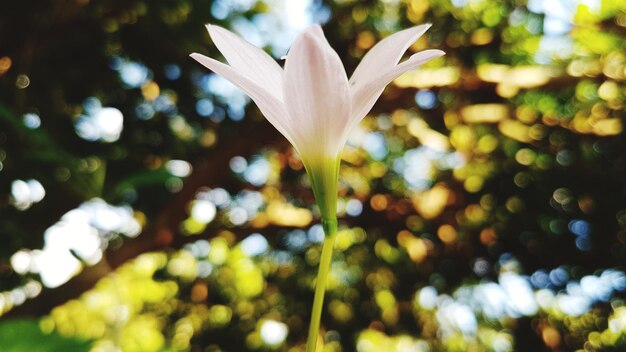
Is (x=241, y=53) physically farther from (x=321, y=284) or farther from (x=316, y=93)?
(x=321, y=284)

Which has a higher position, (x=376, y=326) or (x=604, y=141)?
(x=604, y=141)

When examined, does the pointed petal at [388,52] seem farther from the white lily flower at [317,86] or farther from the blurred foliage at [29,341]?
the blurred foliage at [29,341]

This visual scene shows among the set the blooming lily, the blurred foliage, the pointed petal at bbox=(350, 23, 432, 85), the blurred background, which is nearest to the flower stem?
the blooming lily

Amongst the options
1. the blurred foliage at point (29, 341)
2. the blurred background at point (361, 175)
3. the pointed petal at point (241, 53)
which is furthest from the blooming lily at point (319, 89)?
the blurred background at point (361, 175)

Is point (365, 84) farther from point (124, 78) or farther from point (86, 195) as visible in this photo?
point (124, 78)

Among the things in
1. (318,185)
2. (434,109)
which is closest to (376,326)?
(434,109)

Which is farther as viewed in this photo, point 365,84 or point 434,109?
point 434,109

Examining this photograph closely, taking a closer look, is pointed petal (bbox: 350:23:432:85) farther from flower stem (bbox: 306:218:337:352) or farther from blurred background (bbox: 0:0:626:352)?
blurred background (bbox: 0:0:626:352)

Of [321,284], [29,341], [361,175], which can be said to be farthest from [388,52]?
[361,175]
